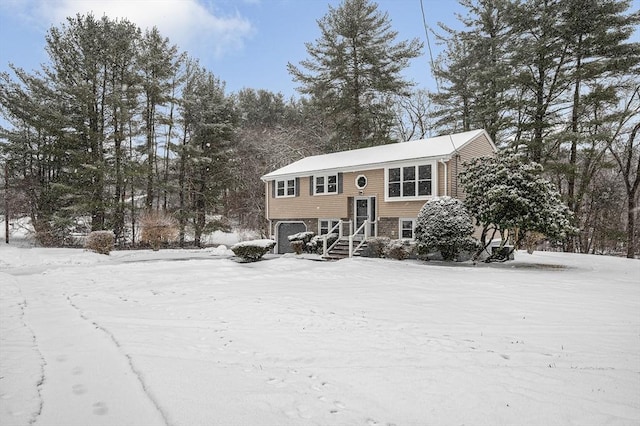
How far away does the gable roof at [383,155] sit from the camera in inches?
658

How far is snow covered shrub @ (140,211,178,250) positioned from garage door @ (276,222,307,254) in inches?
254

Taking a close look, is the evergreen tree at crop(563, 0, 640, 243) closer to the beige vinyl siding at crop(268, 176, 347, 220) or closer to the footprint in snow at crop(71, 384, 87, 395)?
the beige vinyl siding at crop(268, 176, 347, 220)

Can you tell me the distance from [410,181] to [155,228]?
1447 centimetres

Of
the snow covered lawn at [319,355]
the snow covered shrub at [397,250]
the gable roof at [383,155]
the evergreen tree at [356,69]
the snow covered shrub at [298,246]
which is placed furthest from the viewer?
the evergreen tree at [356,69]

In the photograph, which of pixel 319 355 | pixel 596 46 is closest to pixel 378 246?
pixel 319 355

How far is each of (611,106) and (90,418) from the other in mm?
25353

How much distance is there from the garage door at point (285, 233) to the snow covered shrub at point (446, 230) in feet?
30.3

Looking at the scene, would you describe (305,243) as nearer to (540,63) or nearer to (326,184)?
(326,184)

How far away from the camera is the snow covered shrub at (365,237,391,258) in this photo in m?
15.7

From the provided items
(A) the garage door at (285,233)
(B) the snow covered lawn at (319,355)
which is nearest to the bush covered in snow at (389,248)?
(B) the snow covered lawn at (319,355)

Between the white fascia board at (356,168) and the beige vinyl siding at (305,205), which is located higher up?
the white fascia board at (356,168)

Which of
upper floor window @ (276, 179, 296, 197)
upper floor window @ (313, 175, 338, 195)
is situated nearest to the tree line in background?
upper floor window @ (276, 179, 296, 197)

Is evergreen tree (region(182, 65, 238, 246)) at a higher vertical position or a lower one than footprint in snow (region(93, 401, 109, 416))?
higher

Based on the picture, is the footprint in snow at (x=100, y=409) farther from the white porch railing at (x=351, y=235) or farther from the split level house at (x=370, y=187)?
the split level house at (x=370, y=187)
